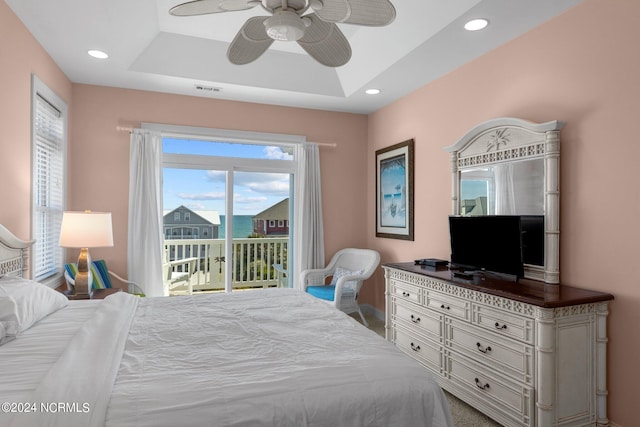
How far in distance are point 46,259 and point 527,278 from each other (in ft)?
13.8

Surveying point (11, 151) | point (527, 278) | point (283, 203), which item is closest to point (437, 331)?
point (527, 278)

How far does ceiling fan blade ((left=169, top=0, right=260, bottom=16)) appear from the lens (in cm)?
183

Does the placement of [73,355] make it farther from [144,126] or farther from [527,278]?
[144,126]

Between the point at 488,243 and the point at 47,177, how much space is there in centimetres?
397

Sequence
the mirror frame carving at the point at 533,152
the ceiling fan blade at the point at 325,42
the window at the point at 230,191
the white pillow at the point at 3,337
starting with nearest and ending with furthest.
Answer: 1. the white pillow at the point at 3,337
2. the ceiling fan blade at the point at 325,42
3. the mirror frame carving at the point at 533,152
4. the window at the point at 230,191

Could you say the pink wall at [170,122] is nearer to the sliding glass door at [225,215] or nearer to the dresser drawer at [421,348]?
the sliding glass door at [225,215]

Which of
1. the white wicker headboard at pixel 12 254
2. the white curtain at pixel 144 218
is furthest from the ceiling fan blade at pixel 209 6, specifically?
the white curtain at pixel 144 218

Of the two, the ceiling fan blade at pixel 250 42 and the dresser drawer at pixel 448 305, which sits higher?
the ceiling fan blade at pixel 250 42

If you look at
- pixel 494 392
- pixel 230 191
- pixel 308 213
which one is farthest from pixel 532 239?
pixel 230 191

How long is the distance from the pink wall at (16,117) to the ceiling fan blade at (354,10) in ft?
7.60

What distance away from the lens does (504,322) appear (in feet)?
7.89

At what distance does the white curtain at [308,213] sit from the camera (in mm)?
4836

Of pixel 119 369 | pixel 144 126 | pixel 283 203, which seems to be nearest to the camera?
pixel 119 369

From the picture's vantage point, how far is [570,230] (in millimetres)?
2555
